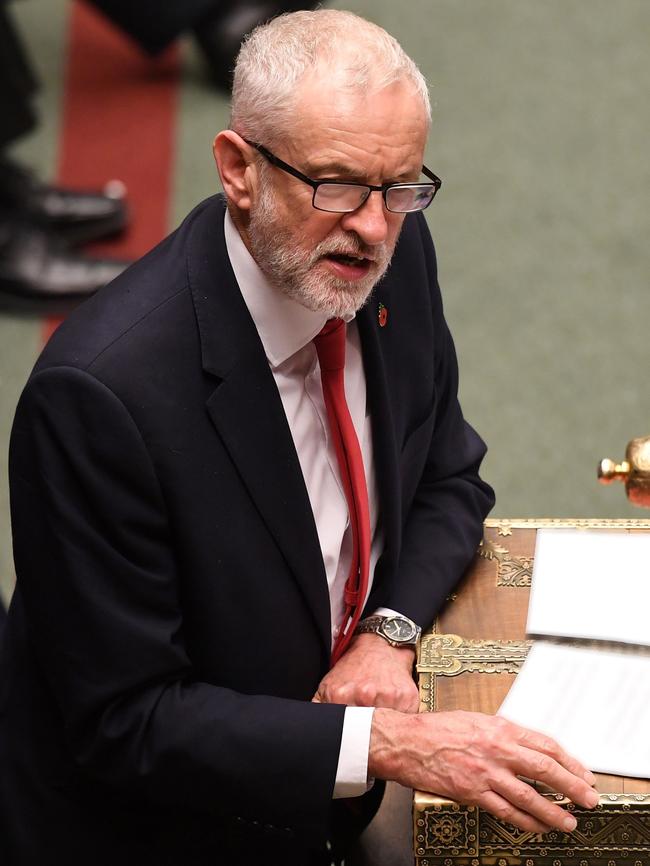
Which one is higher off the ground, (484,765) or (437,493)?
(437,493)

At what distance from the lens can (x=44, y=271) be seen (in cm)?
393

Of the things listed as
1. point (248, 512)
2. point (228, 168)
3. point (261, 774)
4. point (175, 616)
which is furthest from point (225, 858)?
point (228, 168)

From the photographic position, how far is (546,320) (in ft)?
12.9

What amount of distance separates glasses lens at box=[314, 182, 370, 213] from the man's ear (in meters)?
0.09

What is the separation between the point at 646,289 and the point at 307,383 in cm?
240

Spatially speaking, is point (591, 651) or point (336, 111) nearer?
point (336, 111)

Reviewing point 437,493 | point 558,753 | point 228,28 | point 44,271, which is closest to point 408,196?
point 437,493

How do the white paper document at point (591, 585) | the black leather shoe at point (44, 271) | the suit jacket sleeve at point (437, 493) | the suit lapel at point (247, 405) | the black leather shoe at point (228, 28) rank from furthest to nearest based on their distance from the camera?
the black leather shoe at point (228, 28), the black leather shoe at point (44, 271), the suit jacket sleeve at point (437, 493), the white paper document at point (591, 585), the suit lapel at point (247, 405)

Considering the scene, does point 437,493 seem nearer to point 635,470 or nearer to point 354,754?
point 635,470

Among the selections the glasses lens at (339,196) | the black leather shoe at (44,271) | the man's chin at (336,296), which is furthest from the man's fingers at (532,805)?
the black leather shoe at (44,271)

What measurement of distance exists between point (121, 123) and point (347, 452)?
305 cm

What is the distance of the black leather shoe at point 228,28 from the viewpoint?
4.55 metres

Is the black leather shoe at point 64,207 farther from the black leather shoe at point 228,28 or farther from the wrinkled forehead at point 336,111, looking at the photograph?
the wrinkled forehead at point 336,111

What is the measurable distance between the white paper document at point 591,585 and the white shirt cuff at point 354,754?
281mm
